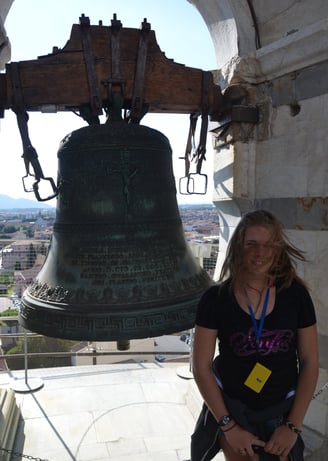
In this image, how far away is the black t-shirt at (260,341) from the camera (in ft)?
5.12

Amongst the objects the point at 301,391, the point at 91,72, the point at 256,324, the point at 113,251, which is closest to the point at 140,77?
the point at 91,72

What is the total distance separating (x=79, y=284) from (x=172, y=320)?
18.4 inches

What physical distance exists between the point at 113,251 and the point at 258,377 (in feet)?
2.81

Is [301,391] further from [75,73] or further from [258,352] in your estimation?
[75,73]

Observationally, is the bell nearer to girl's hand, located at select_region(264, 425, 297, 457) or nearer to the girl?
the girl

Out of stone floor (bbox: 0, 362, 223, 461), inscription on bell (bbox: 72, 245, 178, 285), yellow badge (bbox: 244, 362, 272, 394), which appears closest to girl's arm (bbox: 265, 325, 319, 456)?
yellow badge (bbox: 244, 362, 272, 394)

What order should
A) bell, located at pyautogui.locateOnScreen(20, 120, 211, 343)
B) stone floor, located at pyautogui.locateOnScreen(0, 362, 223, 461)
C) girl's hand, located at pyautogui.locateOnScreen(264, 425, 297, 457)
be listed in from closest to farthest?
girl's hand, located at pyautogui.locateOnScreen(264, 425, 297, 457), bell, located at pyautogui.locateOnScreen(20, 120, 211, 343), stone floor, located at pyautogui.locateOnScreen(0, 362, 223, 461)

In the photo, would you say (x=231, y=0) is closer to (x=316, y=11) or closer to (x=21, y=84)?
(x=316, y=11)

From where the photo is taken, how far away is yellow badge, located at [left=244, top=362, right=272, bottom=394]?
1540mm

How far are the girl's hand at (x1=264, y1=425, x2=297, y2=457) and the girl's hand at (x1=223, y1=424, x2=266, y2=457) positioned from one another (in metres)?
0.03

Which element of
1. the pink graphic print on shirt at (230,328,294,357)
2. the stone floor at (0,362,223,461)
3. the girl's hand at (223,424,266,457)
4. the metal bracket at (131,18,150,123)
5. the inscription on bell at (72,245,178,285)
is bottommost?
the stone floor at (0,362,223,461)

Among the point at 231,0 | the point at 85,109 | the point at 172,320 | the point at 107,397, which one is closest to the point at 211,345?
the point at 172,320

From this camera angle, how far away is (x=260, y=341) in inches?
61.1

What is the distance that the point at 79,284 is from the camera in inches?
76.1
